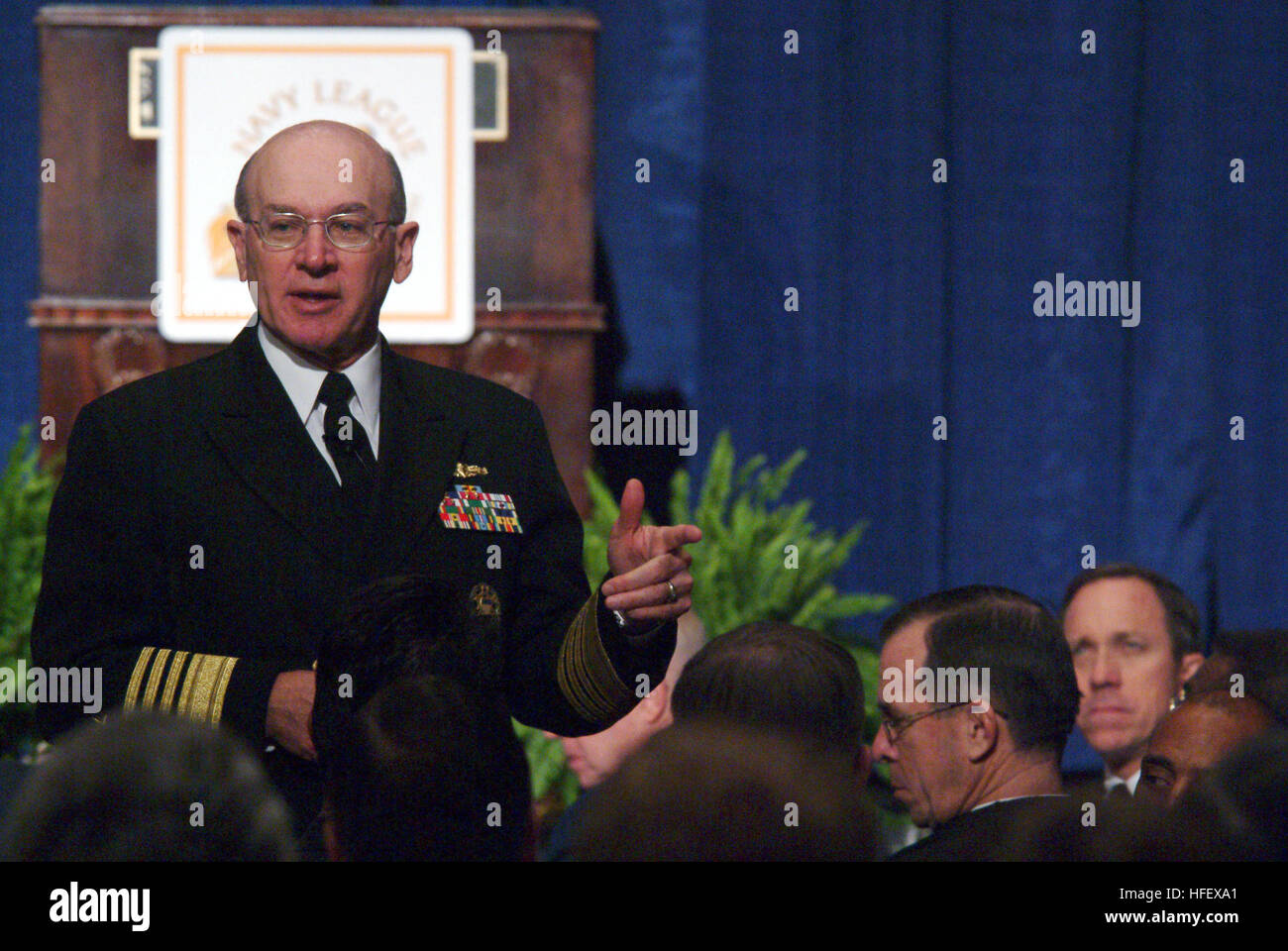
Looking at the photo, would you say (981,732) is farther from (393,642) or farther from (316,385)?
(316,385)

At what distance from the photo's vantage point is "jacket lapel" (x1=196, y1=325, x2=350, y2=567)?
1788 millimetres

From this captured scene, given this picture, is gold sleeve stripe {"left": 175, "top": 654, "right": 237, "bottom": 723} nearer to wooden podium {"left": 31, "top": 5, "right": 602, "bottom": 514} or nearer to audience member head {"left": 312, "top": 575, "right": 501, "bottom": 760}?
audience member head {"left": 312, "top": 575, "right": 501, "bottom": 760}

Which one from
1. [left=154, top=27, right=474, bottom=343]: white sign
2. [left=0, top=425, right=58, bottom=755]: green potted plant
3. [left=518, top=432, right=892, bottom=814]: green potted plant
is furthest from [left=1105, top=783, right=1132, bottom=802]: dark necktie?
[left=0, top=425, right=58, bottom=755]: green potted plant

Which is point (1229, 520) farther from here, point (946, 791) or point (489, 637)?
point (489, 637)

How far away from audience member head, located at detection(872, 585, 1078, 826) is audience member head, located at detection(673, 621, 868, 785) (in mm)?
66

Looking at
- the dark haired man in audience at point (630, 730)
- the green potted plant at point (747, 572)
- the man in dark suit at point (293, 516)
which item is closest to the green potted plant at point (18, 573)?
the green potted plant at point (747, 572)

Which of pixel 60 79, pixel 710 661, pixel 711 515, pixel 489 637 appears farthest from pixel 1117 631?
pixel 60 79

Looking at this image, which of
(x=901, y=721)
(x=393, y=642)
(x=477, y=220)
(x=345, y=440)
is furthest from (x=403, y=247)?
(x=477, y=220)

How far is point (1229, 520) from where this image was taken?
4734mm

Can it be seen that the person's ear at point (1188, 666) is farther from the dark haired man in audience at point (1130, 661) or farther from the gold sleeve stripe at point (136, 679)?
the gold sleeve stripe at point (136, 679)

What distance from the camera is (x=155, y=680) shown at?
1709mm

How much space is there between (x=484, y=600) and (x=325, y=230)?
440 mm

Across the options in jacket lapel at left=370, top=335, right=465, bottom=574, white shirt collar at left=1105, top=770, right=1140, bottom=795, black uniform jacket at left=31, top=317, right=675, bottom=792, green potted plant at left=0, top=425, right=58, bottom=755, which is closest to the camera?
black uniform jacket at left=31, top=317, right=675, bottom=792

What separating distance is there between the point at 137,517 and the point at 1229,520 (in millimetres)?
3728
